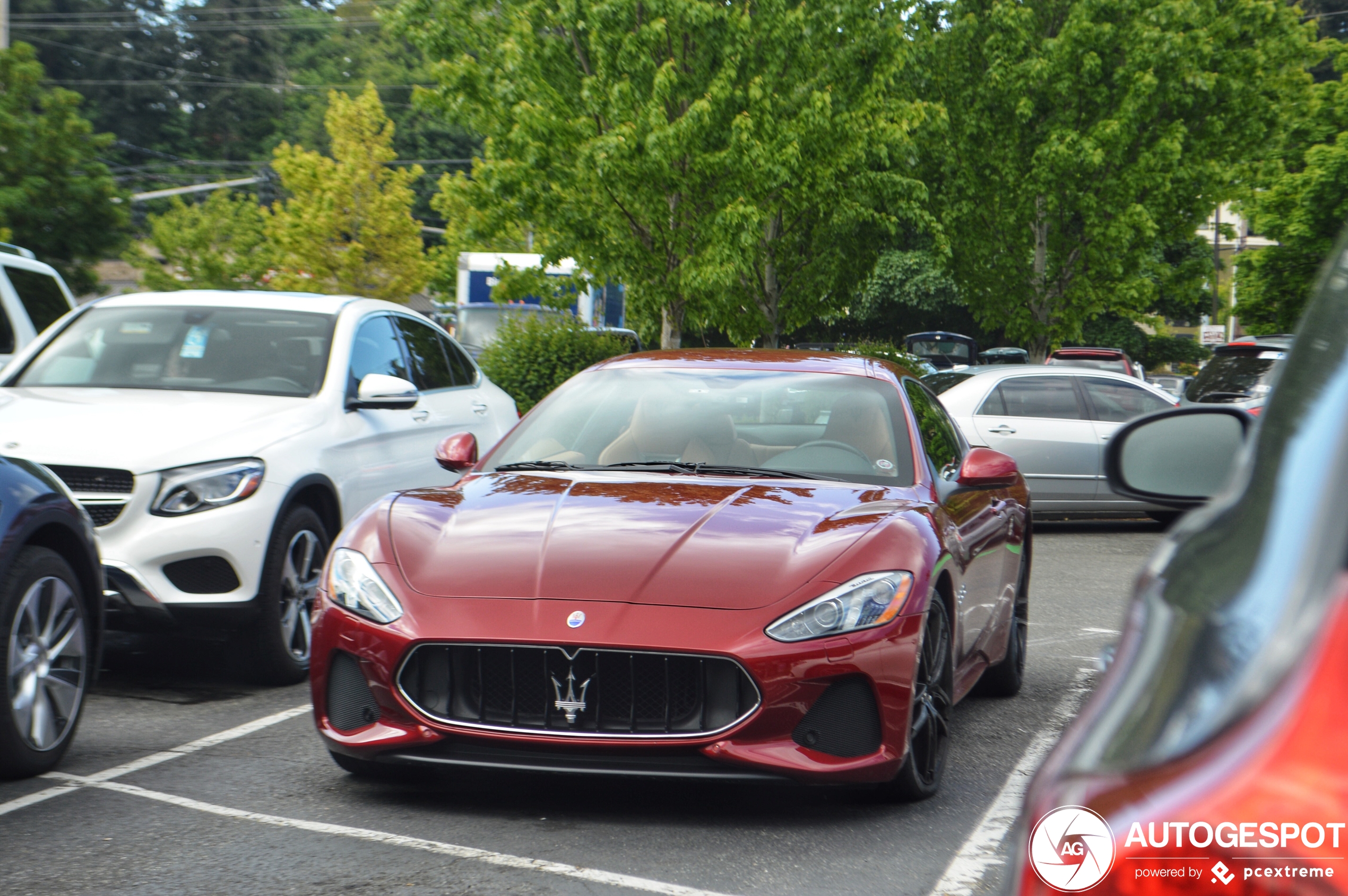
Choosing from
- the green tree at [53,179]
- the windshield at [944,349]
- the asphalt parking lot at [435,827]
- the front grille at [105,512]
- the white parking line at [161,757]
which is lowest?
the windshield at [944,349]

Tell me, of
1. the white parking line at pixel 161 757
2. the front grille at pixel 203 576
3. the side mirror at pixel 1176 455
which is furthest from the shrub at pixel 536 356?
the side mirror at pixel 1176 455

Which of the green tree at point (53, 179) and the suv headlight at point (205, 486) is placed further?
the green tree at point (53, 179)

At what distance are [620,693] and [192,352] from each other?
4.21 metres

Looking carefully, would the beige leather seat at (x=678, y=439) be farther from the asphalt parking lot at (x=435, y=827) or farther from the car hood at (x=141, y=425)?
the car hood at (x=141, y=425)

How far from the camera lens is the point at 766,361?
20.5ft

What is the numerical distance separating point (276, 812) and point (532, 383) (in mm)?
13496

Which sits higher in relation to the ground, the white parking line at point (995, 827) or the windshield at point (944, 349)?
the white parking line at point (995, 827)

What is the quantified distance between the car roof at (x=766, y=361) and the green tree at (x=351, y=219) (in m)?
32.9

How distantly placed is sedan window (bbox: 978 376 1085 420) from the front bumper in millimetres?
10069

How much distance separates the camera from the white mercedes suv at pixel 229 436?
6.21 metres

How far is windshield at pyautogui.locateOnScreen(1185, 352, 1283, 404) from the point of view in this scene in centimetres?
1334

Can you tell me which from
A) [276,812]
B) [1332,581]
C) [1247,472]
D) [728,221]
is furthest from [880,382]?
[728,221]

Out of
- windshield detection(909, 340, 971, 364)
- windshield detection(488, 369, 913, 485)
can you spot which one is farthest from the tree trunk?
windshield detection(909, 340, 971, 364)

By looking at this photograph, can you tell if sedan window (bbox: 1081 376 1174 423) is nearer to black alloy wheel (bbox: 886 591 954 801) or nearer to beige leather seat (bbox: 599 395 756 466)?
beige leather seat (bbox: 599 395 756 466)
